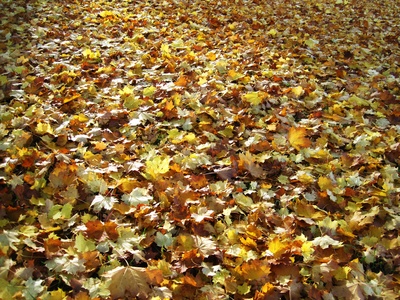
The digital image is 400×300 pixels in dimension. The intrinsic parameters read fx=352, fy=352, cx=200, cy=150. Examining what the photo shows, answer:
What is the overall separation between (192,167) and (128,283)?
1.01 metres

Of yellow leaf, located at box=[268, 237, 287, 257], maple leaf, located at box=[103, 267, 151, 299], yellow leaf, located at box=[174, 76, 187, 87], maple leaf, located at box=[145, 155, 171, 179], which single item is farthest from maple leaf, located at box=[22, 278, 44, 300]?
yellow leaf, located at box=[174, 76, 187, 87]

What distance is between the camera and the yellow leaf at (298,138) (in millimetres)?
2811

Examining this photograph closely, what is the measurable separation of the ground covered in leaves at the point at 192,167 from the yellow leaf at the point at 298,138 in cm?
2

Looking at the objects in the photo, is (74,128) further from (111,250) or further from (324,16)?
(324,16)

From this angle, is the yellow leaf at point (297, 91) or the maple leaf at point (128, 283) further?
the yellow leaf at point (297, 91)

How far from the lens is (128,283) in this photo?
5.58 feet

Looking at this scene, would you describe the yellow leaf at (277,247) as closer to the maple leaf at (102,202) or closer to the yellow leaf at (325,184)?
the yellow leaf at (325,184)

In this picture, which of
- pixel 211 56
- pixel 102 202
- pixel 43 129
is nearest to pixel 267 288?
pixel 102 202

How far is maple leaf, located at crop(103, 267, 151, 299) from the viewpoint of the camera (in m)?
1.68

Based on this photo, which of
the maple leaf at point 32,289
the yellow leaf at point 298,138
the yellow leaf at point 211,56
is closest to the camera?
the maple leaf at point 32,289

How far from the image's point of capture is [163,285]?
1738mm

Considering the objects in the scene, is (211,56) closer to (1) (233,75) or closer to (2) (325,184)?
(1) (233,75)

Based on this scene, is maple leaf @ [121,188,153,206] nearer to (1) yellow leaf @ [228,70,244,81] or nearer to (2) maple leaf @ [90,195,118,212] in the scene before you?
(2) maple leaf @ [90,195,118,212]

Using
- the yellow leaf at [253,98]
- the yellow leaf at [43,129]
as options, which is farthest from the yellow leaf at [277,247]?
the yellow leaf at [43,129]
